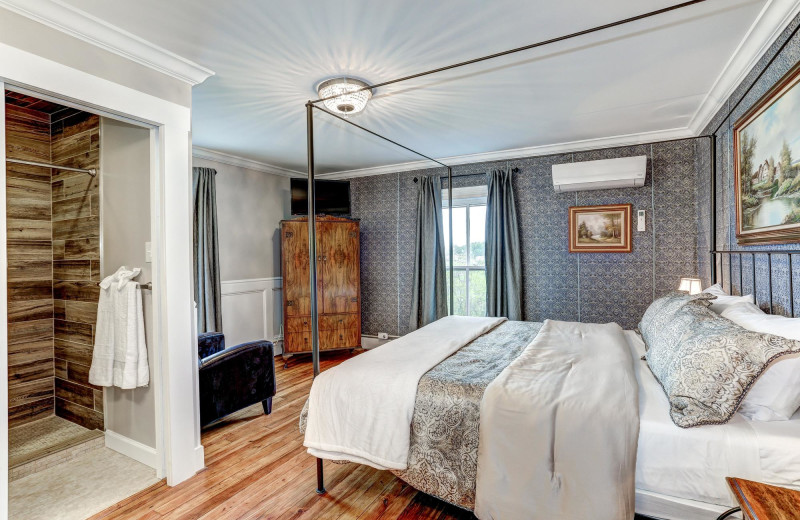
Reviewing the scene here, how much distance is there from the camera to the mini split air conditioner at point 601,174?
12.1ft

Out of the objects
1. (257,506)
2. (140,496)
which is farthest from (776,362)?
(140,496)

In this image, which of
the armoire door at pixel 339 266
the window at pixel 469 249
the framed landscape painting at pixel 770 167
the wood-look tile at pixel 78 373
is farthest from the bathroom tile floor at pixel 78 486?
the framed landscape painting at pixel 770 167

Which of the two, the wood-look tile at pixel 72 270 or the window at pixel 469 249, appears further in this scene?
the window at pixel 469 249

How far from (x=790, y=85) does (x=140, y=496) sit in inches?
154

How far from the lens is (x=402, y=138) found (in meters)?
4.02

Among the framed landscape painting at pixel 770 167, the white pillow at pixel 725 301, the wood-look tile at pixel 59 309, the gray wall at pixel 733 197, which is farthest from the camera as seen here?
the wood-look tile at pixel 59 309

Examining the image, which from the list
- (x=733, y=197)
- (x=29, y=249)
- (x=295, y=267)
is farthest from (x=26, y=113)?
(x=733, y=197)

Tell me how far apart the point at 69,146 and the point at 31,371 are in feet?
5.95

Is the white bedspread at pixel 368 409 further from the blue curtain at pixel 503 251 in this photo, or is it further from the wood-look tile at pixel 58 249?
the wood-look tile at pixel 58 249

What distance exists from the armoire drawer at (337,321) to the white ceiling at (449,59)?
224cm

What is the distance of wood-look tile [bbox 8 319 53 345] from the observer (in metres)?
3.08

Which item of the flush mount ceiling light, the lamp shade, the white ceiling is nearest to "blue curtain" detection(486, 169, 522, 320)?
the white ceiling

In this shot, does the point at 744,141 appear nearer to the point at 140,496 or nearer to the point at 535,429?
the point at 535,429

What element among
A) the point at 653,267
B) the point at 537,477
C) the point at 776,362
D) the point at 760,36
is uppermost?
the point at 760,36
